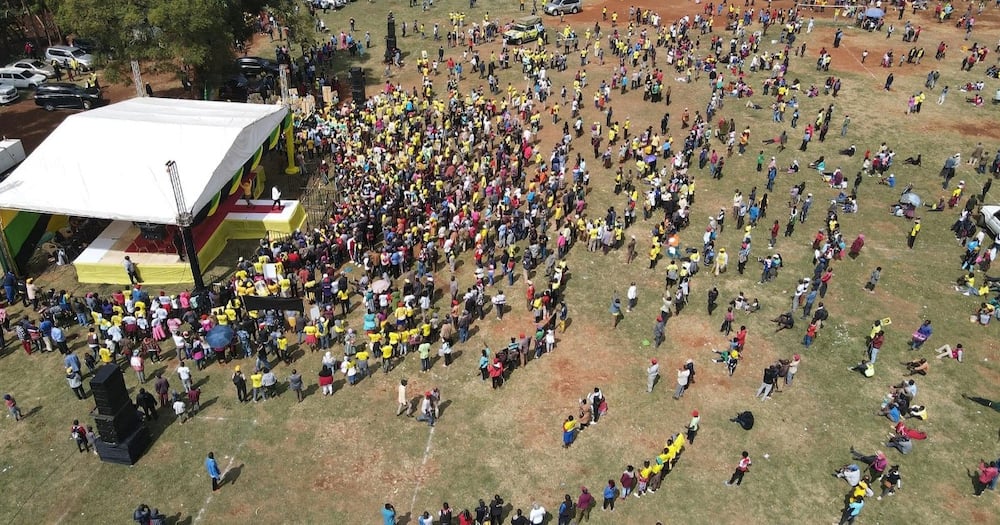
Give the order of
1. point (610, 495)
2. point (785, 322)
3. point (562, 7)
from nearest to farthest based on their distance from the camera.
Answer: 1. point (610, 495)
2. point (785, 322)
3. point (562, 7)

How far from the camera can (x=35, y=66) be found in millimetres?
50531

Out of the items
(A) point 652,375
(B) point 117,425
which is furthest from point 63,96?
(A) point 652,375

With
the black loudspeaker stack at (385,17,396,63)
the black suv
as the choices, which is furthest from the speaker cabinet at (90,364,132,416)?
the black loudspeaker stack at (385,17,396,63)

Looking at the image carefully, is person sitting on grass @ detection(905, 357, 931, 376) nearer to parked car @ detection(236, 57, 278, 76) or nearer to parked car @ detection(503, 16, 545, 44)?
parked car @ detection(503, 16, 545, 44)

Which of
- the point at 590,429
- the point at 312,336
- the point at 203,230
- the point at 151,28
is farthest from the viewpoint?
the point at 151,28

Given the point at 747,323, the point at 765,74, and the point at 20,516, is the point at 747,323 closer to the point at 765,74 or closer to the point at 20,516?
the point at 20,516

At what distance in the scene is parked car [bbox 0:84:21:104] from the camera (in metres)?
45.9

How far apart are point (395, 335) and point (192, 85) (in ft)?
99.1

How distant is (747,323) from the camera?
25656mm

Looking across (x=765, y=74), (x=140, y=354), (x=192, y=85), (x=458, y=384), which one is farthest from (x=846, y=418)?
(x=192, y=85)

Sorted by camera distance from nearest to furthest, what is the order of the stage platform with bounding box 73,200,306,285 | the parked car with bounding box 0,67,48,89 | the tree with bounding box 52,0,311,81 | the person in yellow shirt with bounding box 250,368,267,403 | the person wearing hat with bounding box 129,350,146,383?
the person in yellow shirt with bounding box 250,368,267,403, the person wearing hat with bounding box 129,350,146,383, the stage platform with bounding box 73,200,306,285, the tree with bounding box 52,0,311,81, the parked car with bounding box 0,67,48,89

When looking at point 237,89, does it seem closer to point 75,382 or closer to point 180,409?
point 75,382

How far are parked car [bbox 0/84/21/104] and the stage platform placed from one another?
22.2m

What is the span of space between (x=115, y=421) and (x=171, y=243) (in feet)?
37.3
